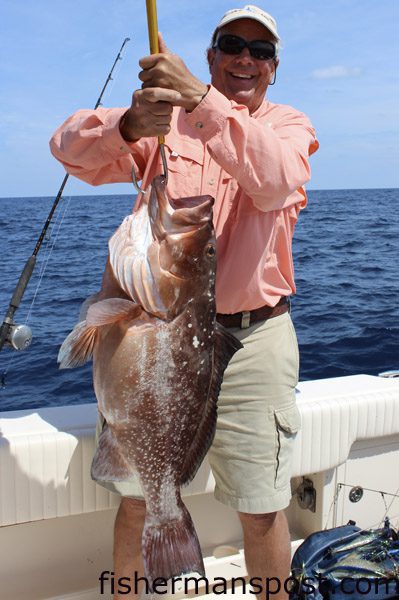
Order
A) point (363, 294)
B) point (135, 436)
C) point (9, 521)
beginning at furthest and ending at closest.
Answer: point (363, 294) → point (9, 521) → point (135, 436)

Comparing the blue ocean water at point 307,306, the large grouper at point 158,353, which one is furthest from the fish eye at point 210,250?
the blue ocean water at point 307,306

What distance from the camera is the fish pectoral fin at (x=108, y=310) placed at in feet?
7.19

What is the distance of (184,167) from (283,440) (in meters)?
1.33

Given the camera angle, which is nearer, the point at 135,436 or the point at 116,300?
the point at 116,300

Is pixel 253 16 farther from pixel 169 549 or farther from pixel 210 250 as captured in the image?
pixel 169 549

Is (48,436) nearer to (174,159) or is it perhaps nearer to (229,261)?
(229,261)

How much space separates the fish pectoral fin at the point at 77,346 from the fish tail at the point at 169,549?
27.5 inches

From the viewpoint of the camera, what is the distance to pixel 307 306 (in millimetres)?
12398

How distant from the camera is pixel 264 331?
305 cm

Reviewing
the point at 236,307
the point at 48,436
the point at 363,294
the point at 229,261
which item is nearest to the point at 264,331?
the point at 236,307

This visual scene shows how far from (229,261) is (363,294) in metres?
11.2

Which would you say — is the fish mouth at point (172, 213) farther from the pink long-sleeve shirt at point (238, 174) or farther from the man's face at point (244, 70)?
the man's face at point (244, 70)

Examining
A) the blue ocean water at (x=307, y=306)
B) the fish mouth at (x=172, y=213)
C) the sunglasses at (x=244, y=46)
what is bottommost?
the blue ocean water at (x=307, y=306)

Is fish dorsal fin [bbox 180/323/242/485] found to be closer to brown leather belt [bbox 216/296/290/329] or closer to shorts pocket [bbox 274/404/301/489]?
brown leather belt [bbox 216/296/290/329]
